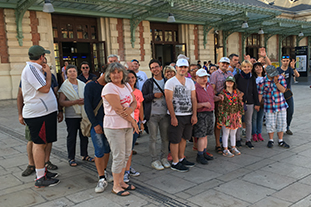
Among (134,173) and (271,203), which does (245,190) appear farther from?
(134,173)

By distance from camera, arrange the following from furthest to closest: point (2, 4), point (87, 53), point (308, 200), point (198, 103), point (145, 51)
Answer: point (87, 53), point (145, 51), point (2, 4), point (198, 103), point (308, 200)

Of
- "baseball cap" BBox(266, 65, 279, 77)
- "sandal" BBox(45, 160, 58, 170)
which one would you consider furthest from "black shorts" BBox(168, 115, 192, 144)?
"baseball cap" BBox(266, 65, 279, 77)

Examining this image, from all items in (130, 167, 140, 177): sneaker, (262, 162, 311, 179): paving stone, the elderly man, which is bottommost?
(262, 162, 311, 179): paving stone

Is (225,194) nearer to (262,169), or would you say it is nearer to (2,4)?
(262,169)

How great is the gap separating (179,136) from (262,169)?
138 cm

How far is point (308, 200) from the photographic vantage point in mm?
3061

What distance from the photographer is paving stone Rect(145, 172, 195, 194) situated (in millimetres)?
3539

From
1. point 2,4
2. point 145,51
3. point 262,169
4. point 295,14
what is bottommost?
point 262,169

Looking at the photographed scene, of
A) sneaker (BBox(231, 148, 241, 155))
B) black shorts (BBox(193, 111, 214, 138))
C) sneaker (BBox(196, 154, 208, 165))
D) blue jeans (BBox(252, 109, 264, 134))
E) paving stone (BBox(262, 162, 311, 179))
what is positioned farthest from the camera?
blue jeans (BBox(252, 109, 264, 134))

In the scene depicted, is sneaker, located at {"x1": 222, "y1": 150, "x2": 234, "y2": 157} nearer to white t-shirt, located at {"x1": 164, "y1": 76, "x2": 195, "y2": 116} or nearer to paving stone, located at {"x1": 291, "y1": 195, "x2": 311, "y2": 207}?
white t-shirt, located at {"x1": 164, "y1": 76, "x2": 195, "y2": 116}

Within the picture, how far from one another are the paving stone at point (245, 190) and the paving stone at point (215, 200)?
0.10 m

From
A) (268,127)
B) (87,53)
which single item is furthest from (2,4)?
(268,127)

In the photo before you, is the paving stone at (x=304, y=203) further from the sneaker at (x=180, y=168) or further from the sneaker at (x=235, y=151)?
the sneaker at (x=235, y=151)

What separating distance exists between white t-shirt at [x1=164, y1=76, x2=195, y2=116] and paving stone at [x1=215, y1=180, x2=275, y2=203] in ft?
4.20
